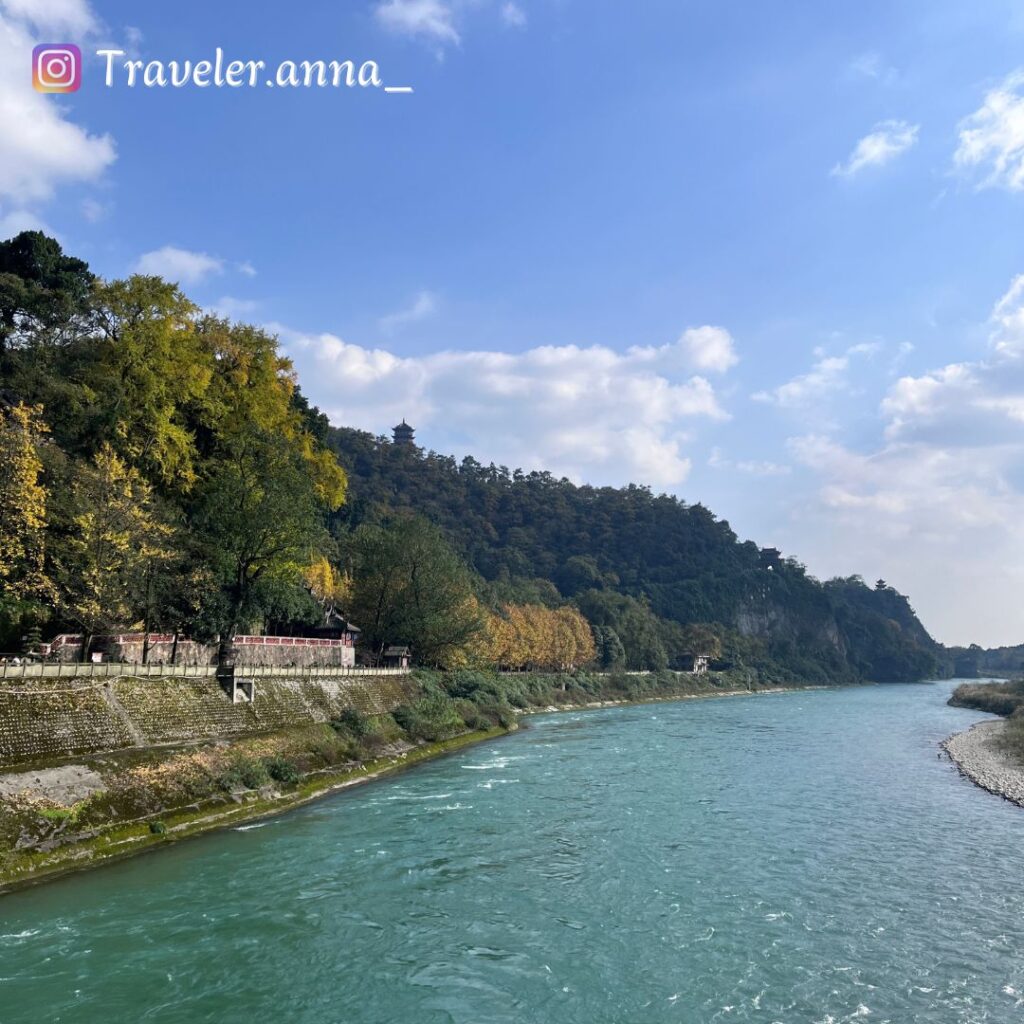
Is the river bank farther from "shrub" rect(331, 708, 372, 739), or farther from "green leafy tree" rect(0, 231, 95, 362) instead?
"green leafy tree" rect(0, 231, 95, 362)

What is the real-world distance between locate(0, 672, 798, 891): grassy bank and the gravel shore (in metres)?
30.2

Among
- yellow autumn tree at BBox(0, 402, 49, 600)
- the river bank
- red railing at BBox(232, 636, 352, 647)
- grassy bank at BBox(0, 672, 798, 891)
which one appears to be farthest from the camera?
red railing at BBox(232, 636, 352, 647)

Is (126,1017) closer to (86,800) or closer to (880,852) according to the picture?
(86,800)

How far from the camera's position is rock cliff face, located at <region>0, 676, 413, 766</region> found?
79.8ft

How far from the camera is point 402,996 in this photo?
45.7 ft

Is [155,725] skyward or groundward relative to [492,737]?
skyward

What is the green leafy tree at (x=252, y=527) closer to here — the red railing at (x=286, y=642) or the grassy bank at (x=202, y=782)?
the red railing at (x=286, y=642)

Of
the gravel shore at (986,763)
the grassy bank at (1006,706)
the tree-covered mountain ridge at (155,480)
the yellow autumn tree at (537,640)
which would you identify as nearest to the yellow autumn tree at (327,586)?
the tree-covered mountain ridge at (155,480)

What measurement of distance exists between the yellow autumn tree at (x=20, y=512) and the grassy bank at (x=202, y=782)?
975cm

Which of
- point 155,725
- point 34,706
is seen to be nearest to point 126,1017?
point 34,706

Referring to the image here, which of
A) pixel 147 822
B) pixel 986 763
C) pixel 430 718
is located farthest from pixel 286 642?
pixel 986 763

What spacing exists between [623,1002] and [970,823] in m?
21.4

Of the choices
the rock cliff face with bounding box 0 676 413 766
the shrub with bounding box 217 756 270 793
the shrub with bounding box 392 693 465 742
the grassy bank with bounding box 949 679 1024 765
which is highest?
the rock cliff face with bounding box 0 676 413 766

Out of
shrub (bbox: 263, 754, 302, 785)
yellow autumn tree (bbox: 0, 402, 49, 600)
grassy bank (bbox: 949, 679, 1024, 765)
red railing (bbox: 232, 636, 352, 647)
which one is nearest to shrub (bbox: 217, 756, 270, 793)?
shrub (bbox: 263, 754, 302, 785)
